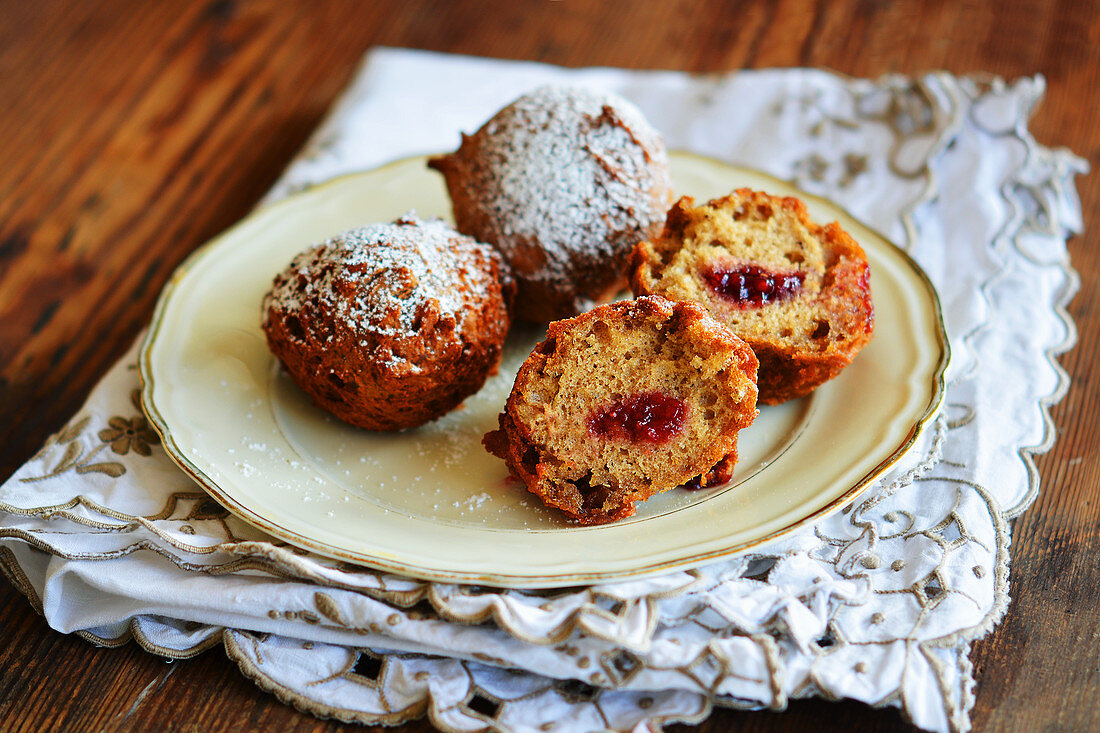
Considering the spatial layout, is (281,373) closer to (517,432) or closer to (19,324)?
(517,432)

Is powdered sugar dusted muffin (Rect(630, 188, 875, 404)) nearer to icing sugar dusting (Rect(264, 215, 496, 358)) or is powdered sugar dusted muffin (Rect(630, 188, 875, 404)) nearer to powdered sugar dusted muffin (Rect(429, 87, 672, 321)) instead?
Result: powdered sugar dusted muffin (Rect(429, 87, 672, 321))

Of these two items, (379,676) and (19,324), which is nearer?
(379,676)

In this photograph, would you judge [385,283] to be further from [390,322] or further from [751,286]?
[751,286]

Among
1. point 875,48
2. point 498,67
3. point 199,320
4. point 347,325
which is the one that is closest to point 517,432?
point 347,325

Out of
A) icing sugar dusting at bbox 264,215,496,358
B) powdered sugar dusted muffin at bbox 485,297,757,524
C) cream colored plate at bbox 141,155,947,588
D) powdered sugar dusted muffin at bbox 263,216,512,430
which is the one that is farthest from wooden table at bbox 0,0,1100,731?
icing sugar dusting at bbox 264,215,496,358

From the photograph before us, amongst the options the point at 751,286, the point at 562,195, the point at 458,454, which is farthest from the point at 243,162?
the point at 751,286

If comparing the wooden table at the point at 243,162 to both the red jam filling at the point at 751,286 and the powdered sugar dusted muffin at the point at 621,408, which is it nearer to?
the powdered sugar dusted muffin at the point at 621,408
